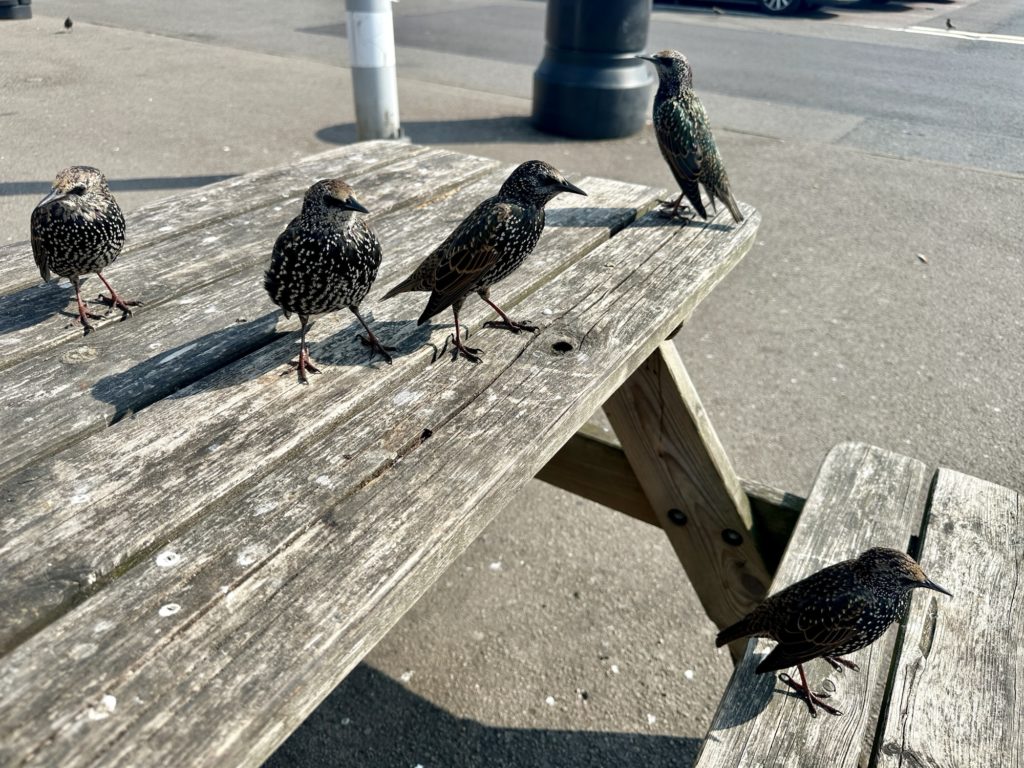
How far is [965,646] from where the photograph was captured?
1.96 meters

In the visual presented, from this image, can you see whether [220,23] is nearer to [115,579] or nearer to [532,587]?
[532,587]

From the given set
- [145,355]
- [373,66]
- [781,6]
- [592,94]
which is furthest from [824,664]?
[781,6]

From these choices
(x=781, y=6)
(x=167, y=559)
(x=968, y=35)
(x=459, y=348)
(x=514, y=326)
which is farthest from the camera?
(x=781, y=6)

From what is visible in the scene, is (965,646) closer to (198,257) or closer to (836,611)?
(836,611)

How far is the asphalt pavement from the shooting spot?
10.1 feet

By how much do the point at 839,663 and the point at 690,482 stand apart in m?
0.97

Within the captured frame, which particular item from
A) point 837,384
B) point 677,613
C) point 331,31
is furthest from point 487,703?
point 331,31

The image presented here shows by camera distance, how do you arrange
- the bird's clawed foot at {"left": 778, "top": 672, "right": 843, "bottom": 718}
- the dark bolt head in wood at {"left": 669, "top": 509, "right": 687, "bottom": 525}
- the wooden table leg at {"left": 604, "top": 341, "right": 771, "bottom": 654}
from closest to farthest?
the bird's clawed foot at {"left": 778, "top": 672, "right": 843, "bottom": 718} < the wooden table leg at {"left": 604, "top": 341, "right": 771, "bottom": 654} < the dark bolt head in wood at {"left": 669, "top": 509, "right": 687, "bottom": 525}

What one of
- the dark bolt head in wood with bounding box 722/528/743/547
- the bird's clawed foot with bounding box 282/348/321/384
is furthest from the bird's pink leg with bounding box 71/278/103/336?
the dark bolt head in wood with bounding box 722/528/743/547

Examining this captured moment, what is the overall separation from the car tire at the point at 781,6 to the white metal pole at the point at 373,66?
12.7 meters

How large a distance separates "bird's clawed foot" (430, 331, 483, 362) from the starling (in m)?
1.35

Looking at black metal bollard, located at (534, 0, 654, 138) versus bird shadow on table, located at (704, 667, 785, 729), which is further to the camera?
black metal bollard, located at (534, 0, 654, 138)

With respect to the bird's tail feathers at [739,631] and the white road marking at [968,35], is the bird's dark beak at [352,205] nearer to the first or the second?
the bird's tail feathers at [739,631]

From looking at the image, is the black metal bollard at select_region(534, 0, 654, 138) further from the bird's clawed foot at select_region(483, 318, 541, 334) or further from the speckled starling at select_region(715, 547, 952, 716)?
the speckled starling at select_region(715, 547, 952, 716)
